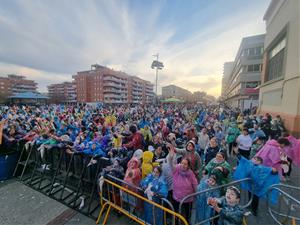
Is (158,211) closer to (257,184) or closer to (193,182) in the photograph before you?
(193,182)

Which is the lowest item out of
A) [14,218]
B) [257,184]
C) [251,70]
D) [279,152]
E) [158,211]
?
[14,218]

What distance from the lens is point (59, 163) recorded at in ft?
14.9

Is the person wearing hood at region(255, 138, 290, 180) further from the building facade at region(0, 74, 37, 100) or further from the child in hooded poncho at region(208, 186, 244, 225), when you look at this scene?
the building facade at region(0, 74, 37, 100)

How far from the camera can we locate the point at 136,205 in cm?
308

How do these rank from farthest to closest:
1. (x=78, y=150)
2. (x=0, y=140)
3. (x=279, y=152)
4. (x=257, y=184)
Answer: (x=0, y=140) → (x=78, y=150) → (x=279, y=152) → (x=257, y=184)

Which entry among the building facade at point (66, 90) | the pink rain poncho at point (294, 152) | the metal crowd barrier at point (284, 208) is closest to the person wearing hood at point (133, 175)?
the metal crowd barrier at point (284, 208)

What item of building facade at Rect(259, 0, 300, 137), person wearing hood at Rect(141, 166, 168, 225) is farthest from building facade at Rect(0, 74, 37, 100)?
building facade at Rect(259, 0, 300, 137)

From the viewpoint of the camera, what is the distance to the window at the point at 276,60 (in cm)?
1344

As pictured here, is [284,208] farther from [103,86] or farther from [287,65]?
[103,86]

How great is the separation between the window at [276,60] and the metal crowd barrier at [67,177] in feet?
53.3

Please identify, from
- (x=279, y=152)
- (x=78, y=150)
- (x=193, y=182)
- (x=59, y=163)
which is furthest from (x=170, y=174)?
(x=59, y=163)

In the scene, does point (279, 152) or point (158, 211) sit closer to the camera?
point (158, 211)

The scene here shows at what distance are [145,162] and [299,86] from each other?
36.0 feet

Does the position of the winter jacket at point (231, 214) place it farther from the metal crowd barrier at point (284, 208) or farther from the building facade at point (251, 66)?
the building facade at point (251, 66)
